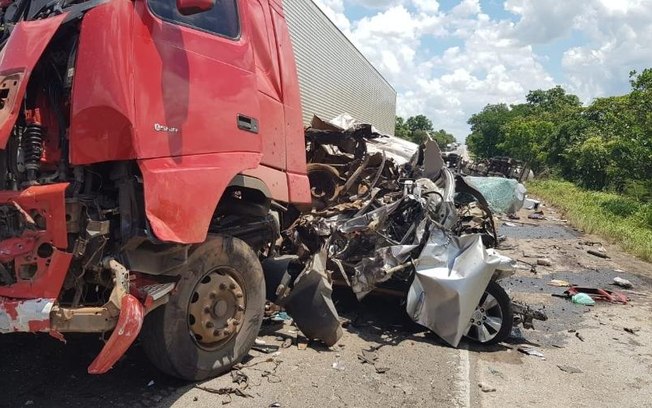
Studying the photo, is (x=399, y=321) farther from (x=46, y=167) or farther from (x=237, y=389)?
(x=46, y=167)

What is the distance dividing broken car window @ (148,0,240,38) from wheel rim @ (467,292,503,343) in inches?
143

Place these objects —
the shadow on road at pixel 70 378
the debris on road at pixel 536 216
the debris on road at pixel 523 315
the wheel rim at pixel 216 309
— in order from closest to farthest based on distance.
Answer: the shadow on road at pixel 70 378, the wheel rim at pixel 216 309, the debris on road at pixel 523 315, the debris on road at pixel 536 216

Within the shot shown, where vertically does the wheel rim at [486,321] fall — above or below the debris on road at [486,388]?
above

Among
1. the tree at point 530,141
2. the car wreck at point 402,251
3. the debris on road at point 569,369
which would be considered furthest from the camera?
the tree at point 530,141

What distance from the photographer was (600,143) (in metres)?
31.2

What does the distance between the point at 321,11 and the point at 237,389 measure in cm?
1264

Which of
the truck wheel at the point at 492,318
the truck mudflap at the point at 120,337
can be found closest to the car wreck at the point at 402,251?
the truck wheel at the point at 492,318

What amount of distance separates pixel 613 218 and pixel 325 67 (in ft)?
34.2

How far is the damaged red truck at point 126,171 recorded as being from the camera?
3154 millimetres

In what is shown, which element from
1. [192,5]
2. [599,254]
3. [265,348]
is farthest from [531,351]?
[599,254]

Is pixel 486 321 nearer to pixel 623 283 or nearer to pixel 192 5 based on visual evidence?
pixel 192 5

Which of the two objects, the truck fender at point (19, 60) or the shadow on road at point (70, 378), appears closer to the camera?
the truck fender at point (19, 60)

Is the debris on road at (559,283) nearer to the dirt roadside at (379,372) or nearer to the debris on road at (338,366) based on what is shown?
the dirt roadside at (379,372)

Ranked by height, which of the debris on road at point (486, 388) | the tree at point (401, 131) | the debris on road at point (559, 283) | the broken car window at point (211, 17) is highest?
the tree at point (401, 131)
